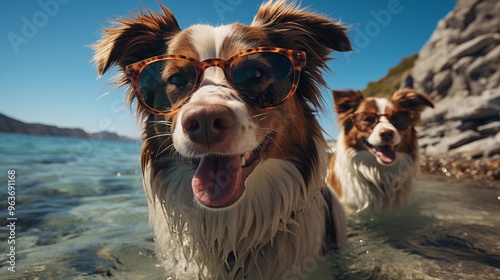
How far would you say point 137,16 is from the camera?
9.74 feet

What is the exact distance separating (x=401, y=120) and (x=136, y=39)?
393cm

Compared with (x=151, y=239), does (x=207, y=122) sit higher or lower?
higher

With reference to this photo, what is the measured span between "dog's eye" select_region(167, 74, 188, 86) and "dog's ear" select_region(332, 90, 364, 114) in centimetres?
360

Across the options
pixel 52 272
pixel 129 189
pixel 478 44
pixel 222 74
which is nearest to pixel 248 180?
pixel 222 74

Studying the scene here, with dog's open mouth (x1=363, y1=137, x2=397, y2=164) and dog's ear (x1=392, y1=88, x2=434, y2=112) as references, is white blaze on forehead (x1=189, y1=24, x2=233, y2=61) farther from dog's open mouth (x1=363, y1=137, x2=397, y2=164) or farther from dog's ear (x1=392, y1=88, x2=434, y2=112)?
dog's ear (x1=392, y1=88, x2=434, y2=112)

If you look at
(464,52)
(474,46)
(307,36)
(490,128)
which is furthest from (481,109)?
(307,36)

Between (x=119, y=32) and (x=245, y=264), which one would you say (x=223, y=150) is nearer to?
(x=245, y=264)

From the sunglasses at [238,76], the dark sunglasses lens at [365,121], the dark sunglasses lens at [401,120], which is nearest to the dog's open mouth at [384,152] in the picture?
the dark sunglasses lens at [365,121]

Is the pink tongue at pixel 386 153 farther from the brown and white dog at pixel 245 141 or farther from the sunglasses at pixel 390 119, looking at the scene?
the brown and white dog at pixel 245 141

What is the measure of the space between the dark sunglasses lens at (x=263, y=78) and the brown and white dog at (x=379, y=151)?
9.23 ft

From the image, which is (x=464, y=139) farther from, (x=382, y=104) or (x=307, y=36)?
(x=307, y=36)

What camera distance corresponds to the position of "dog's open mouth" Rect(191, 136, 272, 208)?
2.09 metres

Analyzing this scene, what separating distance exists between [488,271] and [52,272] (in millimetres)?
3677

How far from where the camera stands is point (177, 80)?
2.45 metres
